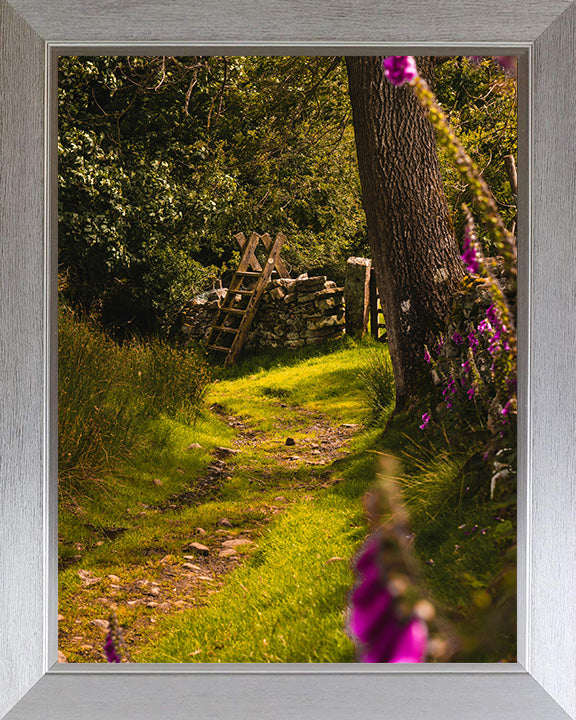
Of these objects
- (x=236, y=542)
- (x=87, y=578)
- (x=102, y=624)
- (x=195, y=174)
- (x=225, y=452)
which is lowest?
(x=102, y=624)

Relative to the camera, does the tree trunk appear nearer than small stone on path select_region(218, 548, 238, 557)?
No

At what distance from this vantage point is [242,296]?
1.93 m

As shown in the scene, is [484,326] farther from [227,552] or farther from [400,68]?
[227,552]

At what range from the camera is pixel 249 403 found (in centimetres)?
189

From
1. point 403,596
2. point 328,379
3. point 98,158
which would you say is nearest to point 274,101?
point 98,158

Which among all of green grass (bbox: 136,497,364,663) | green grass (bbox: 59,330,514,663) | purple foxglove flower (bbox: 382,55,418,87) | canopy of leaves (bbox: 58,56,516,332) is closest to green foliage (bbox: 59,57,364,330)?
canopy of leaves (bbox: 58,56,516,332)

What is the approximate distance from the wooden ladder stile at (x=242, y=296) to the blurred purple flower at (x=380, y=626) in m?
0.86

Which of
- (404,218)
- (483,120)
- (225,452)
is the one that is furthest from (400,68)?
(225,452)

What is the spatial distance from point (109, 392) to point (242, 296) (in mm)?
571

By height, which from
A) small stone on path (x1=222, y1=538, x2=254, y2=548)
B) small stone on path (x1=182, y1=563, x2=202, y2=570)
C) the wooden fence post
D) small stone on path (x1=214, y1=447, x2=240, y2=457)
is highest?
the wooden fence post

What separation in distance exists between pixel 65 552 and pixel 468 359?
4.73 ft

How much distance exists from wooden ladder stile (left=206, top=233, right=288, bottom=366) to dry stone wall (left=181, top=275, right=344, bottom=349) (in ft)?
0.08

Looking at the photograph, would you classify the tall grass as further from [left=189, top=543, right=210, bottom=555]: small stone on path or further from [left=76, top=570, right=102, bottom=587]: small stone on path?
[left=189, top=543, right=210, bottom=555]: small stone on path

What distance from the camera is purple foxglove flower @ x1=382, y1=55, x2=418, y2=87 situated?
1749mm
